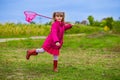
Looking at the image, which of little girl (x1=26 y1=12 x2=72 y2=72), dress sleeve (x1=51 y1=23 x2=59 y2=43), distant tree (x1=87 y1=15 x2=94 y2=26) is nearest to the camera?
dress sleeve (x1=51 y1=23 x2=59 y2=43)

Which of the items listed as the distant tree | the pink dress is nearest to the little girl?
the pink dress

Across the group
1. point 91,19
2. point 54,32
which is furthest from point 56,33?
point 91,19

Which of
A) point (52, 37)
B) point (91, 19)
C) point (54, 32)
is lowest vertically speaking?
point (91, 19)

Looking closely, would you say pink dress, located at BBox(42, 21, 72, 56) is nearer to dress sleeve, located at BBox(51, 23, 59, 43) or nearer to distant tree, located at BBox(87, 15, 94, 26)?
dress sleeve, located at BBox(51, 23, 59, 43)

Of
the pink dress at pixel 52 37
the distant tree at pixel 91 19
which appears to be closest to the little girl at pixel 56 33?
the pink dress at pixel 52 37

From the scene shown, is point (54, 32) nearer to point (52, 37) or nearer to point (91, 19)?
point (52, 37)

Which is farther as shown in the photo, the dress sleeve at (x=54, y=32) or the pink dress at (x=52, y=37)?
the pink dress at (x=52, y=37)

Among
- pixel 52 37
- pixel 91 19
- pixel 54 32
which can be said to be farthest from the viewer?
A: pixel 91 19

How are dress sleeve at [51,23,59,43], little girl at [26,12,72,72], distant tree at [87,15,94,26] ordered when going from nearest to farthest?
dress sleeve at [51,23,59,43] → little girl at [26,12,72,72] → distant tree at [87,15,94,26]

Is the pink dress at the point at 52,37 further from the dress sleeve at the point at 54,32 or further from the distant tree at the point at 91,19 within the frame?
the distant tree at the point at 91,19

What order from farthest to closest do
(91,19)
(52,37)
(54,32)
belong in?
1. (91,19)
2. (52,37)
3. (54,32)

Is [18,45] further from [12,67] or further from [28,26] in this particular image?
[28,26]

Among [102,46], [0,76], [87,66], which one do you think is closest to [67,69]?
[87,66]

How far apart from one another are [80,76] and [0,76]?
180cm
